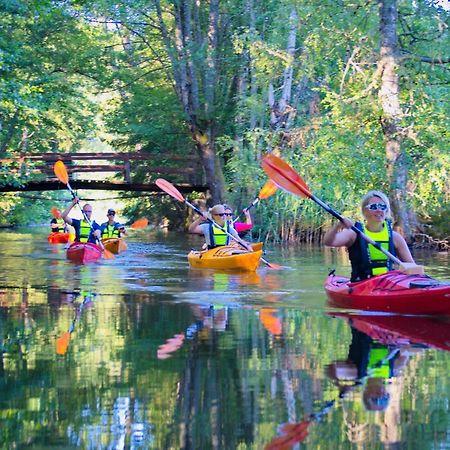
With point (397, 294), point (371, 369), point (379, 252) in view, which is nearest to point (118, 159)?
point (379, 252)

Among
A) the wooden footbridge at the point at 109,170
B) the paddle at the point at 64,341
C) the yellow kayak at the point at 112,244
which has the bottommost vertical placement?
the paddle at the point at 64,341

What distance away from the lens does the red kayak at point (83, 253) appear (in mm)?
17891

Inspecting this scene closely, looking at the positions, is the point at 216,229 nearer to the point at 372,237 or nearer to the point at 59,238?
the point at 372,237

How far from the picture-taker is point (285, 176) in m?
10.7

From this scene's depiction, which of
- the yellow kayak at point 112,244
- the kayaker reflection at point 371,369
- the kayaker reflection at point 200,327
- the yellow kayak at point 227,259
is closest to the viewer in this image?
the kayaker reflection at point 371,369

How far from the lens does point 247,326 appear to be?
8.10 metres

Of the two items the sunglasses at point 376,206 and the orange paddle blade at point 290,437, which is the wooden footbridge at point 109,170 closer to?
the sunglasses at point 376,206

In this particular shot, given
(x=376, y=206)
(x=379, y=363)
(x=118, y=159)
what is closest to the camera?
(x=379, y=363)

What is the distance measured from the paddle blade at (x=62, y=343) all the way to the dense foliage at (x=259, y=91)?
998 cm

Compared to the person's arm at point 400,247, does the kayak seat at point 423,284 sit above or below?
below

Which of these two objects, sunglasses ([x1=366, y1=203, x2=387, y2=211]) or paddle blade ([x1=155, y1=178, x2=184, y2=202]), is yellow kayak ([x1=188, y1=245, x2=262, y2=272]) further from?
sunglasses ([x1=366, y1=203, x2=387, y2=211])

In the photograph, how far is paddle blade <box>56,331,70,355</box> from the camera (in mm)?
6582

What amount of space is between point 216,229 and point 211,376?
10176 millimetres

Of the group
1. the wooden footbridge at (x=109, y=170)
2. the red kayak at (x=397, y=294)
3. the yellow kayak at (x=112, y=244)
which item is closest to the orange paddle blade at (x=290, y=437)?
the red kayak at (x=397, y=294)
